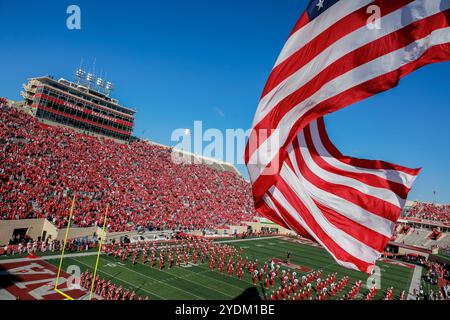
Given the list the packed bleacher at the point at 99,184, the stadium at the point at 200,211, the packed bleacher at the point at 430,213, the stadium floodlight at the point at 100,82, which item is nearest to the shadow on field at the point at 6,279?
the stadium at the point at 200,211

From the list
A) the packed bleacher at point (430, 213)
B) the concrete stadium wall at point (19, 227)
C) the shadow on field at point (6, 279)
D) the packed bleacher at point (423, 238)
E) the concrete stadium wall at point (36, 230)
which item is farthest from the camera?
the packed bleacher at point (430, 213)

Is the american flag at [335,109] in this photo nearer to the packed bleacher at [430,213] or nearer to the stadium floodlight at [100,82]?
the stadium floodlight at [100,82]

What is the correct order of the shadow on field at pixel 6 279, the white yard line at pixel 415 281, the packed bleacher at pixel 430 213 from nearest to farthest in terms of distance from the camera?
1. the shadow on field at pixel 6 279
2. the white yard line at pixel 415 281
3. the packed bleacher at pixel 430 213

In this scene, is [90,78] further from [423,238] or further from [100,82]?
[423,238]

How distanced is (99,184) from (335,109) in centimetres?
3412

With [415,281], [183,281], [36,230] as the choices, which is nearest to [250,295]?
[183,281]

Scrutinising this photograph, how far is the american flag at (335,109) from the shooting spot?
12.6 feet

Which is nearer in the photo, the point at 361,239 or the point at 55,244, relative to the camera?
the point at 361,239

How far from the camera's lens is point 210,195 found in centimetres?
5091

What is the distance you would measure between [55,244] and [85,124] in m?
28.6

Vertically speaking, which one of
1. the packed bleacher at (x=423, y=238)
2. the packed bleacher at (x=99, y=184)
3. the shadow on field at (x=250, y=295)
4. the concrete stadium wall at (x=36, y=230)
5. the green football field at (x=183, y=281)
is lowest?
the shadow on field at (x=250, y=295)

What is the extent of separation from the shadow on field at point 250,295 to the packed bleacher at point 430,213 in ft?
184
